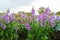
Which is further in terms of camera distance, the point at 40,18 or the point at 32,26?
the point at 32,26

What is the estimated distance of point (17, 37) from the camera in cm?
427

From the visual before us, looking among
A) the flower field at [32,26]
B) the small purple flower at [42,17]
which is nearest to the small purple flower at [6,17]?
the flower field at [32,26]

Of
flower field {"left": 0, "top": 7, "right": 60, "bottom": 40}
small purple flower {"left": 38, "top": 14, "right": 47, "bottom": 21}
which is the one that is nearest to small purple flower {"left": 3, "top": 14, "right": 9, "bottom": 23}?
flower field {"left": 0, "top": 7, "right": 60, "bottom": 40}

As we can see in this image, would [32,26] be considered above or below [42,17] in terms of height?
below

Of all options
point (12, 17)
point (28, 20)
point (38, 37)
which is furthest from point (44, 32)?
point (12, 17)

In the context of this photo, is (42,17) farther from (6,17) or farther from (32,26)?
(6,17)

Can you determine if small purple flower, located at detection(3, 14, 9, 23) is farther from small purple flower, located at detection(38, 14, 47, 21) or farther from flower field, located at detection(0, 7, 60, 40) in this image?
small purple flower, located at detection(38, 14, 47, 21)

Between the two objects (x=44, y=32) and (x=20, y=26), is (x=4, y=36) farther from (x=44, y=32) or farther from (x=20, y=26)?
(x=44, y=32)

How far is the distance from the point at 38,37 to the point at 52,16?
514mm

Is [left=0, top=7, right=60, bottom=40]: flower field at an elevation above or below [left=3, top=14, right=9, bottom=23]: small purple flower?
below

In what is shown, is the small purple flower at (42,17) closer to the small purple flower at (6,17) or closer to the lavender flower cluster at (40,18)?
the lavender flower cluster at (40,18)

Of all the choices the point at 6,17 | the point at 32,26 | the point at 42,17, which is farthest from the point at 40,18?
the point at 6,17

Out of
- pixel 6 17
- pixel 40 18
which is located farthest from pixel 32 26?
pixel 6 17

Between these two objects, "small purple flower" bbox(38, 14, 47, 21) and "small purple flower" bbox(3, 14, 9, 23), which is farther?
"small purple flower" bbox(3, 14, 9, 23)
